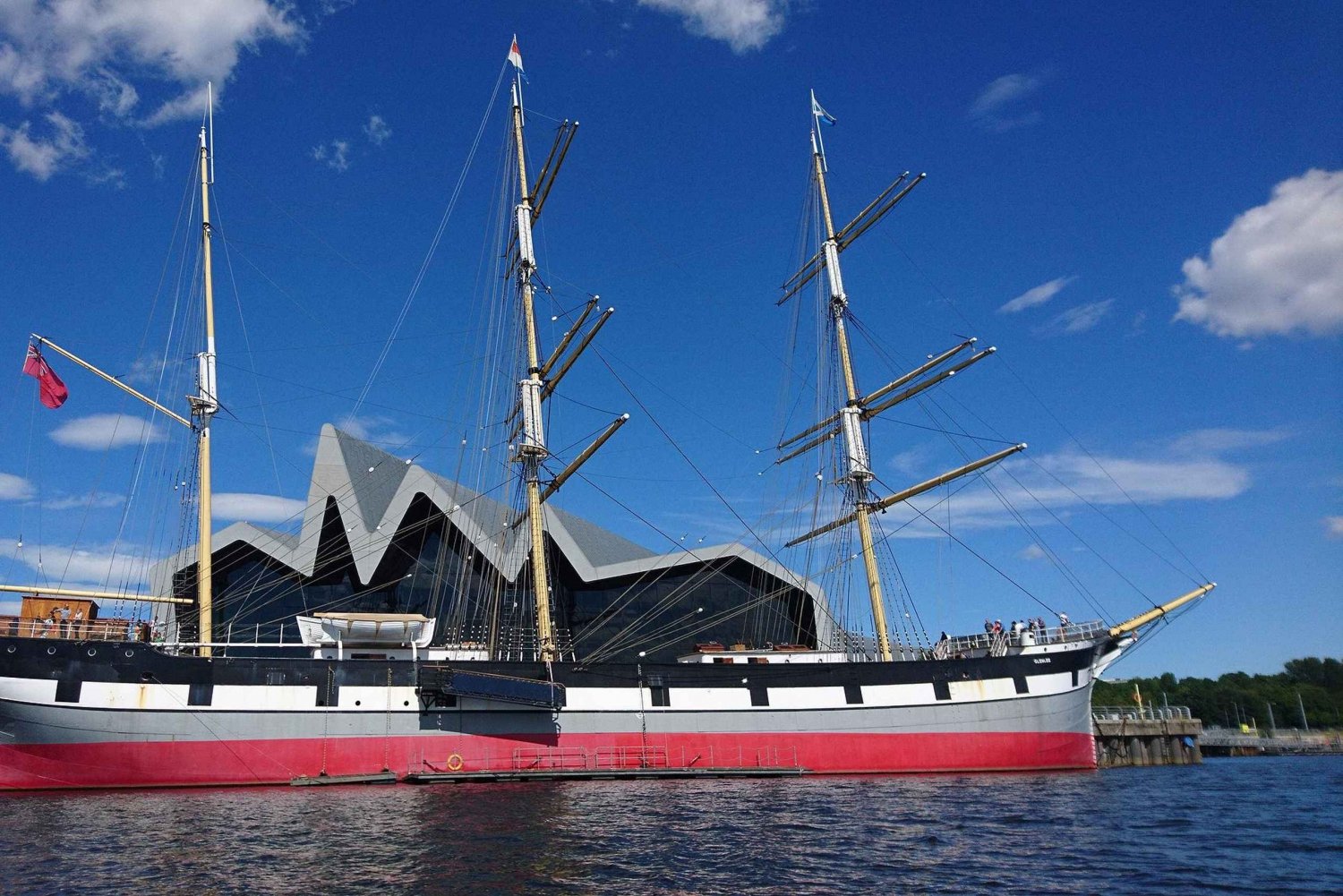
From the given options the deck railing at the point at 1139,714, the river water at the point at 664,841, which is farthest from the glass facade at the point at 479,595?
the deck railing at the point at 1139,714

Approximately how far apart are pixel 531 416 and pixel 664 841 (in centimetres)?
1985

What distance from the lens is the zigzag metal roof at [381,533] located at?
3984 cm

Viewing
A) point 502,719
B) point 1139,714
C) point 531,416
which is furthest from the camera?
point 1139,714

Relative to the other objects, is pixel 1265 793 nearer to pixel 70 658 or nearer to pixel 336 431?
pixel 70 658

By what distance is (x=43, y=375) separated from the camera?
26797mm

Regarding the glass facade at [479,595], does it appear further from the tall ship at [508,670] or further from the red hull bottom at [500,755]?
the red hull bottom at [500,755]

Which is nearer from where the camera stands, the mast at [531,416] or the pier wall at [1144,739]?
the mast at [531,416]

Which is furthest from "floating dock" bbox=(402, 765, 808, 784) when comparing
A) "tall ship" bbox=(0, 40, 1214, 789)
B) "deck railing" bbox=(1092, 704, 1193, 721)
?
"deck railing" bbox=(1092, 704, 1193, 721)

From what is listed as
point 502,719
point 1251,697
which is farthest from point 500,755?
point 1251,697

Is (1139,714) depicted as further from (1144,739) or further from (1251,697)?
(1251,697)

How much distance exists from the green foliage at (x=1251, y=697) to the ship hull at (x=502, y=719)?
6128 cm

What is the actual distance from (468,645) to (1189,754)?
39.7m

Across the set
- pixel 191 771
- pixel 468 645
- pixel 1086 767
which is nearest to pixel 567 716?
pixel 468 645

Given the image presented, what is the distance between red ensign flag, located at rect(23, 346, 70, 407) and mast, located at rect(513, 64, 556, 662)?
14616 millimetres
